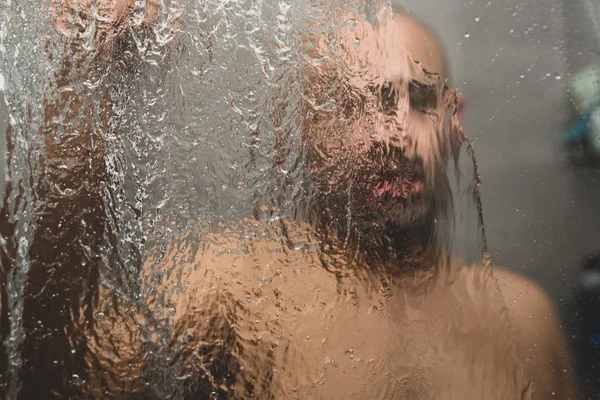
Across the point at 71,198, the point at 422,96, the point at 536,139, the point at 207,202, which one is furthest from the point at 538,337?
the point at 71,198

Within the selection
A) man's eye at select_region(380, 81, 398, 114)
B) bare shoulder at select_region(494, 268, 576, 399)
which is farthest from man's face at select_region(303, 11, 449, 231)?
bare shoulder at select_region(494, 268, 576, 399)

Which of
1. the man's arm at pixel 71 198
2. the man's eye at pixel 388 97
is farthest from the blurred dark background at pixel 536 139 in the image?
the man's arm at pixel 71 198

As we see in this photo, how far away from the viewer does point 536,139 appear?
2.33 ft


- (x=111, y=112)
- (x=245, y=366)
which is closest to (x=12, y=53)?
(x=111, y=112)

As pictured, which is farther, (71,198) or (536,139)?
(536,139)

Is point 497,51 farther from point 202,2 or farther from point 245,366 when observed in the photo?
point 245,366

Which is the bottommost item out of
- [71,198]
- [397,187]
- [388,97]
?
[71,198]

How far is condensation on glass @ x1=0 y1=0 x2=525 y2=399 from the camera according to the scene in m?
0.60

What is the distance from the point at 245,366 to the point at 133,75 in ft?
1.35

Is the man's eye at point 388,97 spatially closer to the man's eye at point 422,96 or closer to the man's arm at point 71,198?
the man's eye at point 422,96

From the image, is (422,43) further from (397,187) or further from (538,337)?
(538,337)

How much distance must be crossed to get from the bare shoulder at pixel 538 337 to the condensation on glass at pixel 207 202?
188mm

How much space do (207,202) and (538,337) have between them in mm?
557

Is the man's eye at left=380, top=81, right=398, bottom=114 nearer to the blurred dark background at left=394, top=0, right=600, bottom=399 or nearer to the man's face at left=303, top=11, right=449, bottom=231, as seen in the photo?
the man's face at left=303, top=11, right=449, bottom=231
